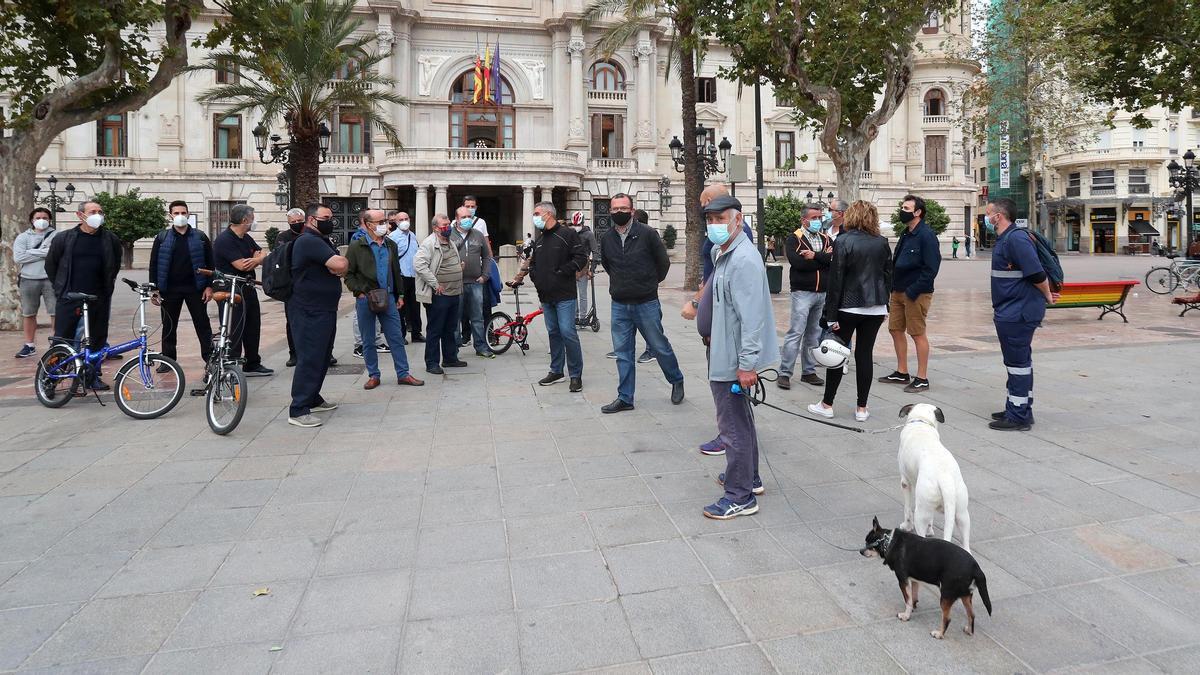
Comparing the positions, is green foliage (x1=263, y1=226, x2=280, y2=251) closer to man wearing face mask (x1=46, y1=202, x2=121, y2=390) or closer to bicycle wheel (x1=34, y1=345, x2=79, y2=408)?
man wearing face mask (x1=46, y1=202, x2=121, y2=390)

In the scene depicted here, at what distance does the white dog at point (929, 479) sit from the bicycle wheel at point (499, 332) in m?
7.33

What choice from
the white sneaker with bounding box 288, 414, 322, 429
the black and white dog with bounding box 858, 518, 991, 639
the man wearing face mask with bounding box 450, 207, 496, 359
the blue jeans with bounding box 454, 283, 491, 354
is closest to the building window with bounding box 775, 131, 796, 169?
the man wearing face mask with bounding box 450, 207, 496, 359

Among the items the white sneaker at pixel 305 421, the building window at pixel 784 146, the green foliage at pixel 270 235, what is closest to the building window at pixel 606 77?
the building window at pixel 784 146

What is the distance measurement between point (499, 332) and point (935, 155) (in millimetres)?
43591

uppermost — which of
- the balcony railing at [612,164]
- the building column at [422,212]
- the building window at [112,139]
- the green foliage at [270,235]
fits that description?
the building window at [112,139]

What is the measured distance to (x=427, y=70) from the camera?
127ft

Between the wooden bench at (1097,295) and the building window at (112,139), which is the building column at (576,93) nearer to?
the building window at (112,139)

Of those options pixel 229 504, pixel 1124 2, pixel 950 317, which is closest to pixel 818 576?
pixel 229 504

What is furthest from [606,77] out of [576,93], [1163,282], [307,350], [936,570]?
[936,570]

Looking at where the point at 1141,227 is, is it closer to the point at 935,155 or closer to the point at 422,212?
the point at 935,155

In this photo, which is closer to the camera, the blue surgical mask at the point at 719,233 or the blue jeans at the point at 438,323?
the blue surgical mask at the point at 719,233

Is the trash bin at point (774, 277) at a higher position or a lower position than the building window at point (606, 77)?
lower

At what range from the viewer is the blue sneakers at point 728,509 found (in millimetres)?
4043

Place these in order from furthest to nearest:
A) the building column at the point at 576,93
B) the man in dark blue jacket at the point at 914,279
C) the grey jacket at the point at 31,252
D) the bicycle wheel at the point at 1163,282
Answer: the building column at the point at 576,93 → the bicycle wheel at the point at 1163,282 → the grey jacket at the point at 31,252 → the man in dark blue jacket at the point at 914,279
